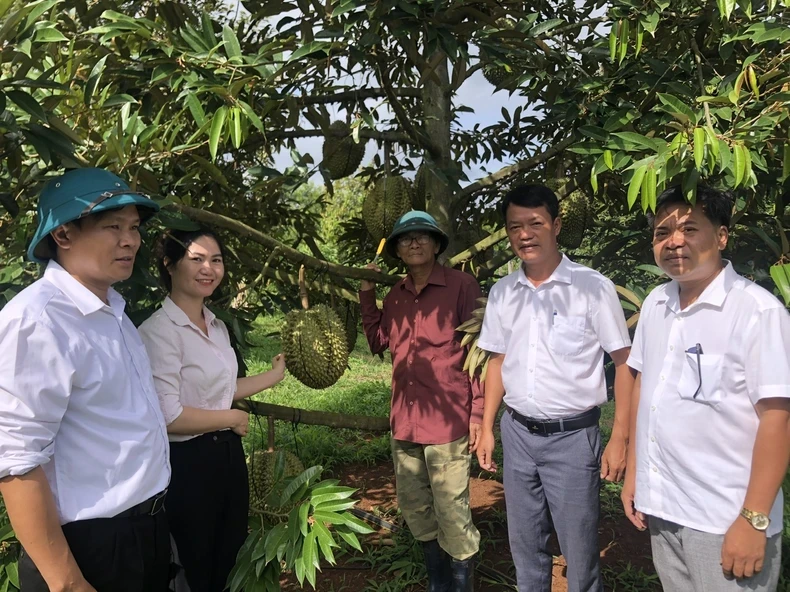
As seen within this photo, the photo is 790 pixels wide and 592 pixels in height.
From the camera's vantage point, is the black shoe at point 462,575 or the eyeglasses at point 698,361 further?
the black shoe at point 462,575

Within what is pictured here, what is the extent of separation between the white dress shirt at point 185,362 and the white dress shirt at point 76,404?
7.4 inches

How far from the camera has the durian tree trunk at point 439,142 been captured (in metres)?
2.56

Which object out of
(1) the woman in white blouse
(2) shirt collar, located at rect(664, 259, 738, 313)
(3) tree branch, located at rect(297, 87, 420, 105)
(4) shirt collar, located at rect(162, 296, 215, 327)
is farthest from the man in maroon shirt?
(2) shirt collar, located at rect(664, 259, 738, 313)

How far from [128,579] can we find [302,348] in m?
1.07

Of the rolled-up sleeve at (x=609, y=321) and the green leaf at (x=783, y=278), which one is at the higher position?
the green leaf at (x=783, y=278)

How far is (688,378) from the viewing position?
4.60 feet

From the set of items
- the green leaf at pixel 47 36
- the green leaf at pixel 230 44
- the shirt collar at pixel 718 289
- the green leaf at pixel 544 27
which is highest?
the green leaf at pixel 544 27

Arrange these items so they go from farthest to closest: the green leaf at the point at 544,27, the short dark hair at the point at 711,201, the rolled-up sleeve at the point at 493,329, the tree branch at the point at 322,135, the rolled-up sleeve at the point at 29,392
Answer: the tree branch at the point at 322,135 → the rolled-up sleeve at the point at 493,329 → the green leaf at the point at 544,27 → the short dark hair at the point at 711,201 → the rolled-up sleeve at the point at 29,392

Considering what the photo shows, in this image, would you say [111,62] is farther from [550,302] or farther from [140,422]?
[550,302]

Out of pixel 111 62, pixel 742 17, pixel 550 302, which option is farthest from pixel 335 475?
pixel 742 17

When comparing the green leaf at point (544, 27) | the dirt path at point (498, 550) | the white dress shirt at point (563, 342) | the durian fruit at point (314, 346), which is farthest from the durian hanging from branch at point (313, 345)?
the green leaf at point (544, 27)

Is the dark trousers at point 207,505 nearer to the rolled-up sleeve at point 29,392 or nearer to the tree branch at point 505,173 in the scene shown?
the rolled-up sleeve at point 29,392

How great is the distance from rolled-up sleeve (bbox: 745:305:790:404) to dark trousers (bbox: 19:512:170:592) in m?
1.33

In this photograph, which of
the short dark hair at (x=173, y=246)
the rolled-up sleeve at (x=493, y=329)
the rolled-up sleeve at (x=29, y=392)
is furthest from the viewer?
the rolled-up sleeve at (x=493, y=329)
